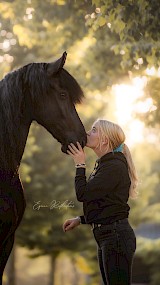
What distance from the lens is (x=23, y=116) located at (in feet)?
13.8

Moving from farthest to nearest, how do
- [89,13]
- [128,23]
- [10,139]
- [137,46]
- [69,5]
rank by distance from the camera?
[69,5]
[89,13]
[137,46]
[128,23]
[10,139]

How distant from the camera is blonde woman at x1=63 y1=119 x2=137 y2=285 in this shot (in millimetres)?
3939

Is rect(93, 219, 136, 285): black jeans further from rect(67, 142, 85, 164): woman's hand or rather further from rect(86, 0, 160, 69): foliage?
rect(86, 0, 160, 69): foliage

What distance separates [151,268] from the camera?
13445 millimetres

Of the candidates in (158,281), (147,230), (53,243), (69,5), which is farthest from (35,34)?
(147,230)

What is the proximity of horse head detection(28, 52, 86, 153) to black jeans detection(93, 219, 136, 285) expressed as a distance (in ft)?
2.32

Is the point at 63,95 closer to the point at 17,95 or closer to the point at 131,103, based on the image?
the point at 17,95

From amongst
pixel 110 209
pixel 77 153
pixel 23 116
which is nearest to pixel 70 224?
pixel 110 209

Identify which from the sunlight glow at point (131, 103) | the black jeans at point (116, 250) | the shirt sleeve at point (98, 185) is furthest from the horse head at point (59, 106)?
the sunlight glow at point (131, 103)

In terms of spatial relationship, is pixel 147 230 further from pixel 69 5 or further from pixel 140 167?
pixel 69 5

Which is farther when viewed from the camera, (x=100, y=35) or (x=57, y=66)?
(x=100, y=35)

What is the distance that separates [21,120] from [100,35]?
30.8ft

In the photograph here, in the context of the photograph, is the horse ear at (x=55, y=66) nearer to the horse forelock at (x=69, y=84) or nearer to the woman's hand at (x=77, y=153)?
the horse forelock at (x=69, y=84)

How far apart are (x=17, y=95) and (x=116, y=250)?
134cm
